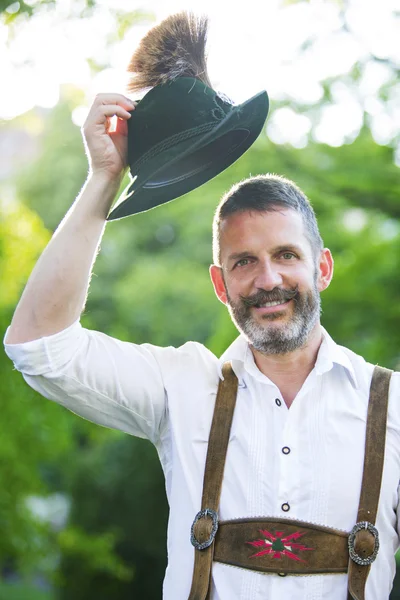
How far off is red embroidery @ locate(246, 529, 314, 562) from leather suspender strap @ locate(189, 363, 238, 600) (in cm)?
11

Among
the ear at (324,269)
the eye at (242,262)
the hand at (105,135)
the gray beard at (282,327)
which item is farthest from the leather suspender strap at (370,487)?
the hand at (105,135)

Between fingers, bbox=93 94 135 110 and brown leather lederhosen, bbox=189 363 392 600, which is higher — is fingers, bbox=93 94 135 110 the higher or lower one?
the higher one

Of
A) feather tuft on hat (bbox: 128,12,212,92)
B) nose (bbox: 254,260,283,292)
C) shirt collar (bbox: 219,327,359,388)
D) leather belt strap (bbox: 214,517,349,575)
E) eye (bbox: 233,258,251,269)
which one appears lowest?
leather belt strap (bbox: 214,517,349,575)

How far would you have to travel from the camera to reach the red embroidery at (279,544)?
6.18 feet

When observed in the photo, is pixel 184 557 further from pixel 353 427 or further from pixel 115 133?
pixel 115 133

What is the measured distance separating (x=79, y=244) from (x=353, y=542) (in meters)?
0.95

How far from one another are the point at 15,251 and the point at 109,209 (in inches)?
203

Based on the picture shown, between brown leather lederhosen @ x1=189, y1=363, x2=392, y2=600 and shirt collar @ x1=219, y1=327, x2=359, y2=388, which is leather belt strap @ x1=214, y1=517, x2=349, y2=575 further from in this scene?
shirt collar @ x1=219, y1=327, x2=359, y2=388

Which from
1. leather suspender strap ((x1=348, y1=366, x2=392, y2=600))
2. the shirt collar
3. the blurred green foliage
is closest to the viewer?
leather suspender strap ((x1=348, y1=366, x2=392, y2=600))

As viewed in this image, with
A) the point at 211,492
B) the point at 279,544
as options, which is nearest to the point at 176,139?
the point at 211,492

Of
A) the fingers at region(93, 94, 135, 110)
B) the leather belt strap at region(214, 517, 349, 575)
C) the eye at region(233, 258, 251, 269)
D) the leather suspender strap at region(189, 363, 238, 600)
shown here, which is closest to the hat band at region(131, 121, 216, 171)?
the fingers at region(93, 94, 135, 110)

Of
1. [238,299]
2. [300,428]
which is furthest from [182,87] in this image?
[300,428]

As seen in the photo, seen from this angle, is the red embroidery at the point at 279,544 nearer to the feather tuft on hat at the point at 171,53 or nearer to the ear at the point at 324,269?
the ear at the point at 324,269

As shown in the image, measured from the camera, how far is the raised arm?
74.9 inches
